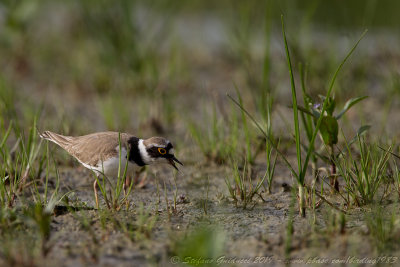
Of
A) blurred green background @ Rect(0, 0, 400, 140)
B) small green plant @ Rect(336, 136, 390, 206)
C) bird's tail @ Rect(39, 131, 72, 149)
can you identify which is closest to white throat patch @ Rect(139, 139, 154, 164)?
bird's tail @ Rect(39, 131, 72, 149)

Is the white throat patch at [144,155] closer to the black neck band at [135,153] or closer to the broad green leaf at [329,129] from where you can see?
the black neck band at [135,153]

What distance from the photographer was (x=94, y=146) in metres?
4.83

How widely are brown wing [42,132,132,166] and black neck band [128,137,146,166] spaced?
0.18ft

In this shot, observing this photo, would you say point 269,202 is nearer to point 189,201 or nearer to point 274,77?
point 189,201

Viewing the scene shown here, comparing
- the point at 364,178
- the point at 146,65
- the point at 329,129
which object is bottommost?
the point at 364,178

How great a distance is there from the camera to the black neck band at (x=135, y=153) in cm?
472

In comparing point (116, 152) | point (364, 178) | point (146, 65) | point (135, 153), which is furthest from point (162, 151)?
point (146, 65)

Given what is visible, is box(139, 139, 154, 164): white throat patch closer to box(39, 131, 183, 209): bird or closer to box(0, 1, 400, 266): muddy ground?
box(39, 131, 183, 209): bird

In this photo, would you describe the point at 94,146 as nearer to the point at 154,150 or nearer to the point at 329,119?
the point at 154,150

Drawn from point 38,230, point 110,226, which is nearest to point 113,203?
point 110,226

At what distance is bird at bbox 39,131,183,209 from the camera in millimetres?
4656

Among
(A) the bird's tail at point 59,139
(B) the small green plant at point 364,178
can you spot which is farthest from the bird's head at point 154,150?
(B) the small green plant at point 364,178

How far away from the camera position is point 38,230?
3.80m

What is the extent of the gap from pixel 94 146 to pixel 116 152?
26cm
